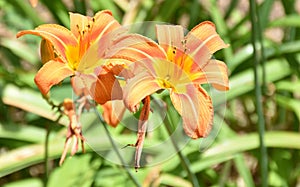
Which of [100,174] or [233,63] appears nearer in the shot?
[100,174]

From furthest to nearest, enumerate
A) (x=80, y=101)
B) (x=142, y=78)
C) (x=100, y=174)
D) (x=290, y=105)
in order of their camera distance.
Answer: (x=290, y=105), (x=100, y=174), (x=80, y=101), (x=142, y=78)

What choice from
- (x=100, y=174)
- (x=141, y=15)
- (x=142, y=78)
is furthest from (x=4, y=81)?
(x=142, y=78)

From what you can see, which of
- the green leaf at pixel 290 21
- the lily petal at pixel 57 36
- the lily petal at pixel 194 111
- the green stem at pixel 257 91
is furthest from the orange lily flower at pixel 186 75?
the green leaf at pixel 290 21

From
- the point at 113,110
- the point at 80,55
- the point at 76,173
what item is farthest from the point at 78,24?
the point at 76,173

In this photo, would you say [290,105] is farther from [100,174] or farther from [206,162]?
[100,174]

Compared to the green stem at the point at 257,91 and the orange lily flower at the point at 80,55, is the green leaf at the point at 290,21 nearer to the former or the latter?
the green stem at the point at 257,91

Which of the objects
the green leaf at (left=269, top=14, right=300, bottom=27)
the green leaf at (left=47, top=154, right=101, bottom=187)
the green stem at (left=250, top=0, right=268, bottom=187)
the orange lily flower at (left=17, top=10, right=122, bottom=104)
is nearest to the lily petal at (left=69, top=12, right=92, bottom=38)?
the orange lily flower at (left=17, top=10, right=122, bottom=104)
